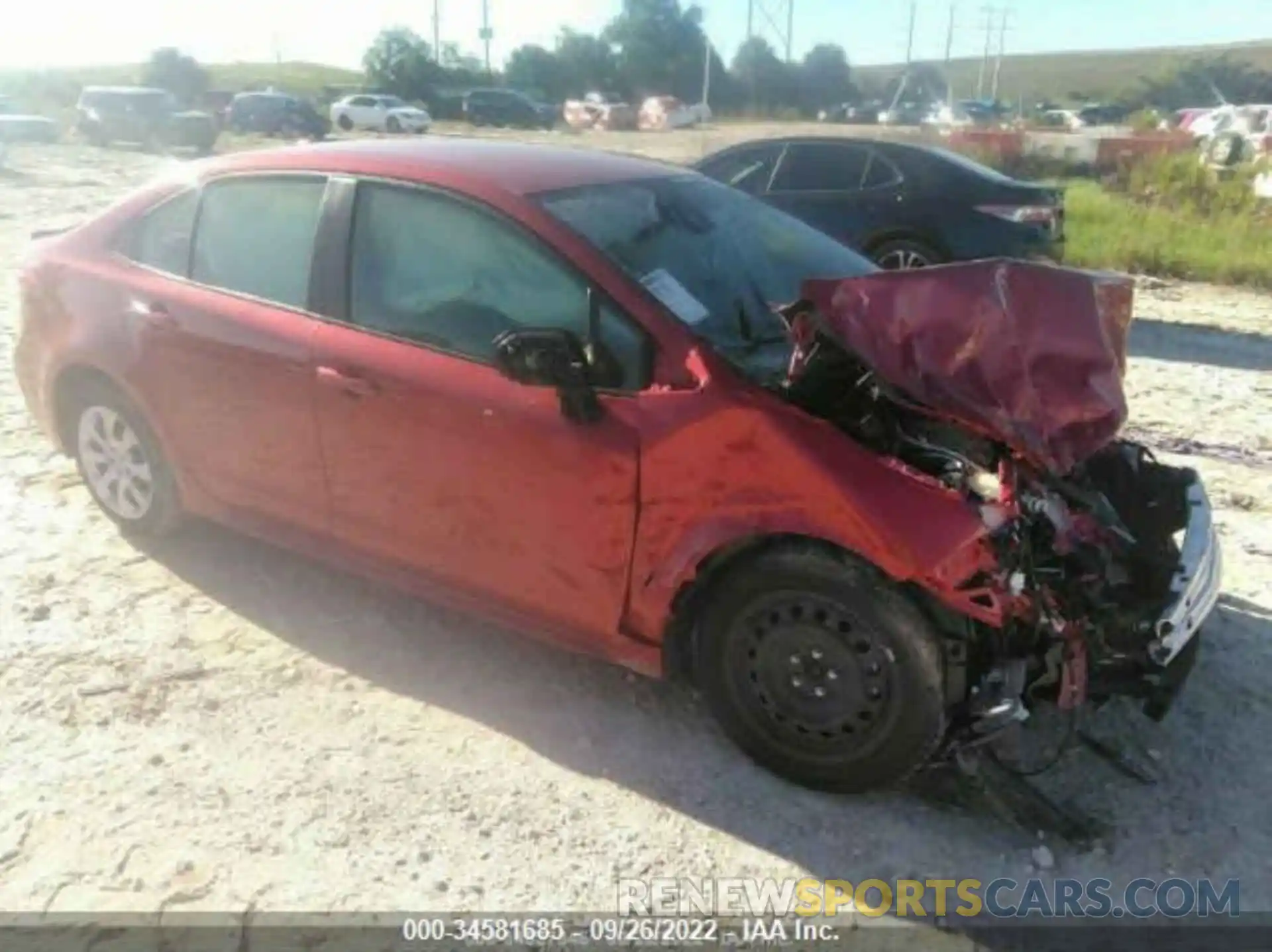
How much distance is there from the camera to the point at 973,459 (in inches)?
110

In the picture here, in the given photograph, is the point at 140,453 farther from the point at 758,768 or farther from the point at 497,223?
the point at 758,768

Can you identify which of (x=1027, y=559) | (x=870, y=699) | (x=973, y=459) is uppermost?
(x=973, y=459)

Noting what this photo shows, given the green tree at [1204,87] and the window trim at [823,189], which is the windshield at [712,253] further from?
the green tree at [1204,87]

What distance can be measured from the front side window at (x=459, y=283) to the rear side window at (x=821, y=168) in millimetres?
6049

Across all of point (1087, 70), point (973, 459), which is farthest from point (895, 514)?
point (1087, 70)

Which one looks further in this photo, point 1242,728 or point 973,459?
point 1242,728

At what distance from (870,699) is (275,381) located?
6.99 ft

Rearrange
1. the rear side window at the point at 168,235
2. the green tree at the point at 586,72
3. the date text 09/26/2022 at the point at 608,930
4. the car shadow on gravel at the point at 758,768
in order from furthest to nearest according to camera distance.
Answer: the green tree at the point at 586,72 < the rear side window at the point at 168,235 < the car shadow on gravel at the point at 758,768 < the date text 09/26/2022 at the point at 608,930

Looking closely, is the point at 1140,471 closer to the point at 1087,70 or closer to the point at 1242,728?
the point at 1242,728

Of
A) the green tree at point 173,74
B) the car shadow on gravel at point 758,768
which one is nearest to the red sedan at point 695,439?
the car shadow on gravel at point 758,768

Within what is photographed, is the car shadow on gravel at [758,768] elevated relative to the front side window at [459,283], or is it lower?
lower

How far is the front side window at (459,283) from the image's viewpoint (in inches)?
119

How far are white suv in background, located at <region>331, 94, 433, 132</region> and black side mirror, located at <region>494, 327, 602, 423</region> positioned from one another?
41.0 meters

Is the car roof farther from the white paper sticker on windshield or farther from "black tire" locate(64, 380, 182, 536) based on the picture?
"black tire" locate(64, 380, 182, 536)
